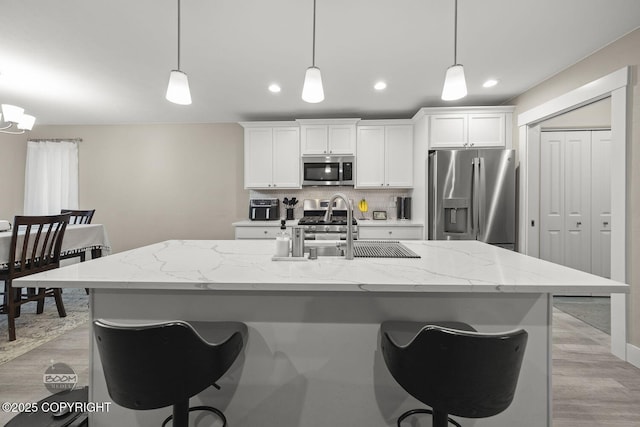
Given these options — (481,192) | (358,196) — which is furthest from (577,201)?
(358,196)

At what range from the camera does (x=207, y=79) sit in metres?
3.15

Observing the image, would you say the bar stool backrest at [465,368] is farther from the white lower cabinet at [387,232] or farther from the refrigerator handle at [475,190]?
the white lower cabinet at [387,232]

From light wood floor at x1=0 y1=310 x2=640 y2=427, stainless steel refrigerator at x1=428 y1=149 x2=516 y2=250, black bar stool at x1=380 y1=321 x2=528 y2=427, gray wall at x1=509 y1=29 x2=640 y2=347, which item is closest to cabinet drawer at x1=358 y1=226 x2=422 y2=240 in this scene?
stainless steel refrigerator at x1=428 y1=149 x2=516 y2=250

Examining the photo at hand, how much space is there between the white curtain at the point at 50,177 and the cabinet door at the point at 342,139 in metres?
4.15

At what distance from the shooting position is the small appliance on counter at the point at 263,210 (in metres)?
4.20

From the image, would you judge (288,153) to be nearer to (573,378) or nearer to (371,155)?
(371,155)

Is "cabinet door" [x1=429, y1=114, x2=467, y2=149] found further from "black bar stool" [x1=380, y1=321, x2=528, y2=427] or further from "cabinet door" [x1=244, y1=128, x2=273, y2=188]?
"black bar stool" [x1=380, y1=321, x2=528, y2=427]

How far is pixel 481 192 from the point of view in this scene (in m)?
3.42

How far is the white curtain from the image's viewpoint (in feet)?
15.4

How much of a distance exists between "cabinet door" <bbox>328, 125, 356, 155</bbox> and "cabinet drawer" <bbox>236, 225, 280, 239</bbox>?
4.41 ft

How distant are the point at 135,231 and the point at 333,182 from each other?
3.34m

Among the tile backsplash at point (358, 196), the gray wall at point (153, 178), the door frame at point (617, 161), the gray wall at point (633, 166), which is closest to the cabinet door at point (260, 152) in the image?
the tile backsplash at point (358, 196)

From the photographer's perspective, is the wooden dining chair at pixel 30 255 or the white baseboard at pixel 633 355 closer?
the white baseboard at pixel 633 355

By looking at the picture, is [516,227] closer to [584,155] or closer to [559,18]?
[584,155]
